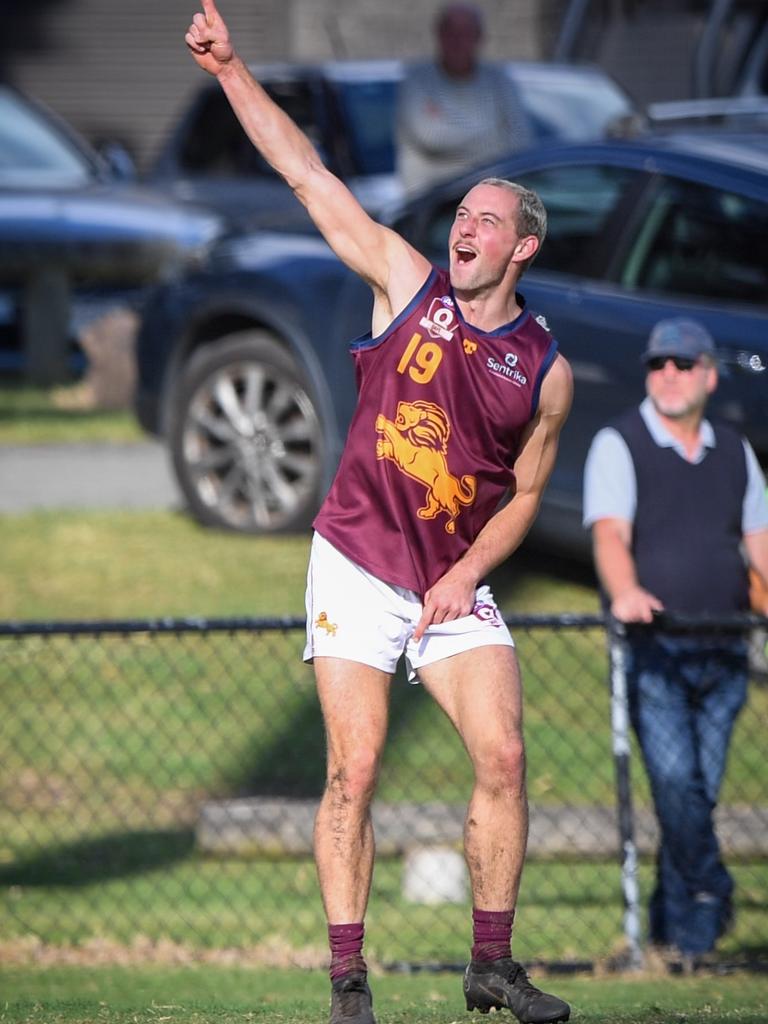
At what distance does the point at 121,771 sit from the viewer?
769cm

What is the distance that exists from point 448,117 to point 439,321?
19.6ft

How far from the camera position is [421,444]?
4422 mm

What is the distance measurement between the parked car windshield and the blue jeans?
30.7ft

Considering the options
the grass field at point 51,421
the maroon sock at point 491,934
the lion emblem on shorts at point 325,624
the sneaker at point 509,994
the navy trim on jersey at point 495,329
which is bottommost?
the grass field at point 51,421

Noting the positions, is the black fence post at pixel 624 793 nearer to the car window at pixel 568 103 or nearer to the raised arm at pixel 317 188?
the raised arm at pixel 317 188

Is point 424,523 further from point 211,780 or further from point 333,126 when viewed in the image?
point 333,126

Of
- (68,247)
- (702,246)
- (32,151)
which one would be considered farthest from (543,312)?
(32,151)

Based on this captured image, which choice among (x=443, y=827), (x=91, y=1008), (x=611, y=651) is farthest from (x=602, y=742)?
(x=91, y=1008)

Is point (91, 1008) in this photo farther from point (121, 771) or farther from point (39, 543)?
point (39, 543)

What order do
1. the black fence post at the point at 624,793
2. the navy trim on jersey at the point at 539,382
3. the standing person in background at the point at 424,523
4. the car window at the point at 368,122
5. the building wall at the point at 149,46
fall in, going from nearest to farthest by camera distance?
1. the standing person in background at the point at 424,523
2. the navy trim on jersey at the point at 539,382
3. the black fence post at the point at 624,793
4. the car window at the point at 368,122
5. the building wall at the point at 149,46

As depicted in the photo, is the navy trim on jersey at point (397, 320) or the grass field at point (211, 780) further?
the grass field at point (211, 780)

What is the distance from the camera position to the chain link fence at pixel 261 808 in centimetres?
650

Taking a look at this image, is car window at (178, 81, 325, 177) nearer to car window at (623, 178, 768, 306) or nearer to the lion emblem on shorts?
car window at (623, 178, 768, 306)

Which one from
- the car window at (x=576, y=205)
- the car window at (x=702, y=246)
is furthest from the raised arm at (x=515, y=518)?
the car window at (x=576, y=205)
